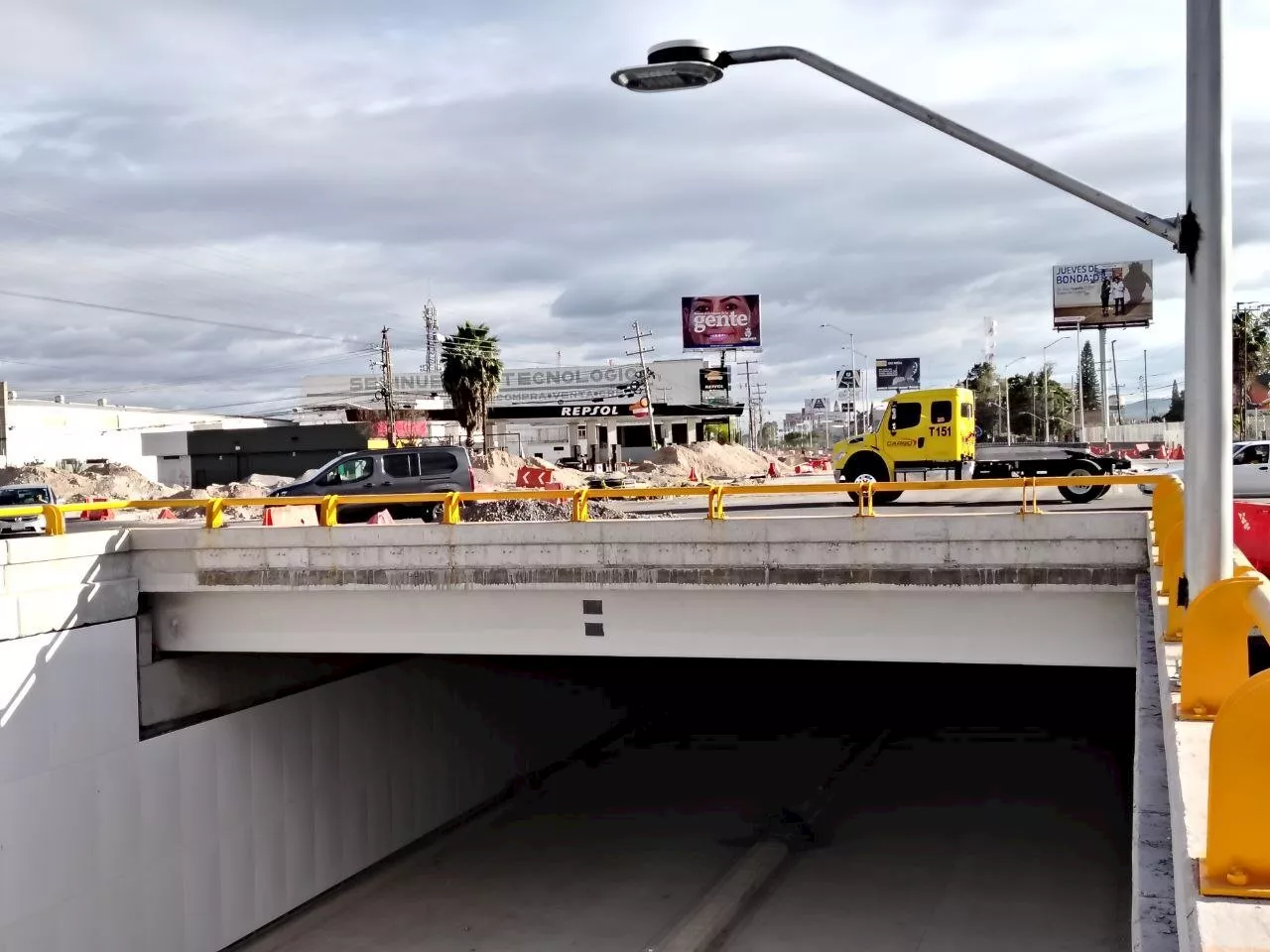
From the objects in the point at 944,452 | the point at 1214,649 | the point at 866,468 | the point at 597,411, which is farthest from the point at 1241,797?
the point at 597,411

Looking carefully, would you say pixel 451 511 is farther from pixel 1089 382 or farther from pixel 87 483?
pixel 1089 382

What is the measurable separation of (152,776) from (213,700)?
1.63m

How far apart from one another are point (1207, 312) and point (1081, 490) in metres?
18.6

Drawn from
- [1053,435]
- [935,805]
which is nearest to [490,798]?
[935,805]

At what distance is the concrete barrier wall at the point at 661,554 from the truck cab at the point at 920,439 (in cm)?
1417

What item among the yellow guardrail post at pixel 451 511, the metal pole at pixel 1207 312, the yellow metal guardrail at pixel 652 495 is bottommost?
the yellow guardrail post at pixel 451 511

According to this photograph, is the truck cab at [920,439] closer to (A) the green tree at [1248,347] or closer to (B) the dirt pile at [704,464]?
(B) the dirt pile at [704,464]

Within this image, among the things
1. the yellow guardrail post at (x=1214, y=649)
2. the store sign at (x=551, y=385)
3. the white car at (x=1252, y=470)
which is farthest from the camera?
the store sign at (x=551, y=385)

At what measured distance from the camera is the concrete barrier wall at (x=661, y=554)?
11602mm

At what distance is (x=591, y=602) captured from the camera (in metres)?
13.5

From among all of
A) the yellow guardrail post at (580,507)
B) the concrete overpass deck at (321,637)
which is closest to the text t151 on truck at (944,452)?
the concrete overpass deck at (321,637)

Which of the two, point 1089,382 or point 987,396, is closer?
point 987,396

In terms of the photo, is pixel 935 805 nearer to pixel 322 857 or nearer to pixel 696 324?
pixel 322 857

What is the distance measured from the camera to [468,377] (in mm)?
61438
